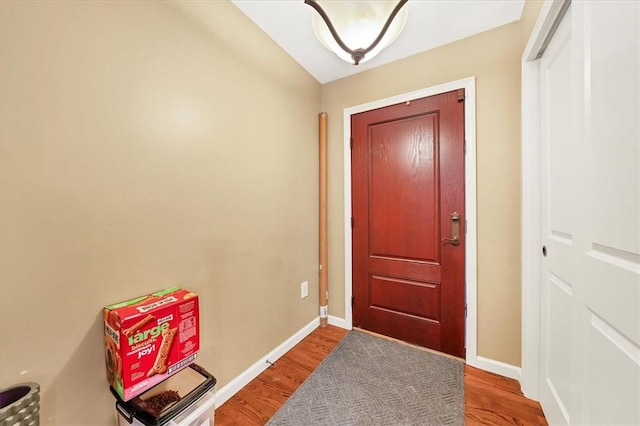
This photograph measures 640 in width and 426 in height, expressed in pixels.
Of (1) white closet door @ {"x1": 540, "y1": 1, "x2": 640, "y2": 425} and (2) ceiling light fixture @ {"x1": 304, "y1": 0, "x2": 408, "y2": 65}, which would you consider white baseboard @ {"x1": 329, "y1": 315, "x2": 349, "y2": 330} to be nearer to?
(1) white closet door @ {"x1": 540, "y1": 1, "x2": 640, "y2": 425}

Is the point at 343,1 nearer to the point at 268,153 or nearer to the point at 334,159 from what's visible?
the point at 268,153

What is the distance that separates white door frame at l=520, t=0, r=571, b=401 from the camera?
1404 mm

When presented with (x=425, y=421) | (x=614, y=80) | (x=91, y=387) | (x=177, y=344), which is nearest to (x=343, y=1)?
(x=614, y=80)

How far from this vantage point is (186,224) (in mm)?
1252

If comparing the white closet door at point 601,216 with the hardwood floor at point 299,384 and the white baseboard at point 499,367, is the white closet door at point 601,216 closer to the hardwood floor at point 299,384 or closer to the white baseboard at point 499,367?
the hardwood floor at point 299,384

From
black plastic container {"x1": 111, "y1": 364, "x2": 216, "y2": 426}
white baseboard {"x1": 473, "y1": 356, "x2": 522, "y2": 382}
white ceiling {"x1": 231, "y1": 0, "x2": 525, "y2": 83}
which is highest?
white ceiling {"x1": 231, "y1": 0, "x2": 525, "y2": 83}

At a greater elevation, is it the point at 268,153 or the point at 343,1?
the point at 343,1

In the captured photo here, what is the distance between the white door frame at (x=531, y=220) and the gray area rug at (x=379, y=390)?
1.47 feet

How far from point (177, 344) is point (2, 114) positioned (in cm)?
99

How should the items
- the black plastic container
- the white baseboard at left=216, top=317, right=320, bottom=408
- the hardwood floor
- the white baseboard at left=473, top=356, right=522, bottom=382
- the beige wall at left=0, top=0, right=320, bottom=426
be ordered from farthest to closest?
the white baseboard at left=473, top=356, right=522, bottom=382 → the white baseboard at left=216, top=317, right=320, bottom=408 → the hardwood floor → the black plastic container → the beige wall at left=0, top=0, right=320, bottom=426

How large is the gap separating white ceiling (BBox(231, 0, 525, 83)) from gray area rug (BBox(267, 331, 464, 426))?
2.42 metres

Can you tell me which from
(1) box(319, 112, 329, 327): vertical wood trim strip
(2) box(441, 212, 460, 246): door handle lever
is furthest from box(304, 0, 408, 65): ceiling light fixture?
(2) box(441, 212, 460, 246): door handle lever

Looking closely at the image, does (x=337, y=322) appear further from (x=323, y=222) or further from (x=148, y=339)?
(x=148, y=339)

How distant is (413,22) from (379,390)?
245 centimetres
